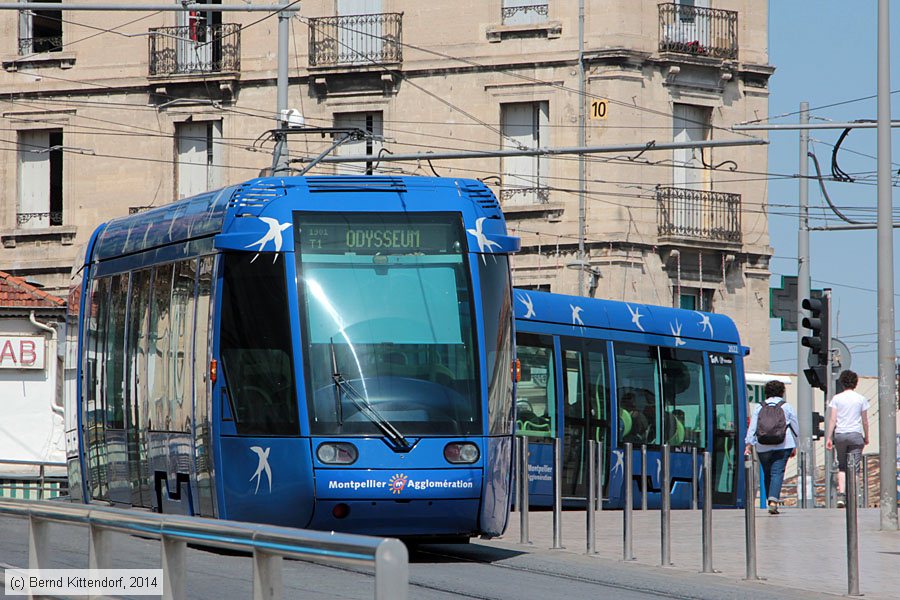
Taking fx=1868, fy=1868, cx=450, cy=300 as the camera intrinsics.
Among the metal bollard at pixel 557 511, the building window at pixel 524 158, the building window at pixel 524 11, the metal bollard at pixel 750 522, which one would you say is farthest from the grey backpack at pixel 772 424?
the building window at pixel 524 11

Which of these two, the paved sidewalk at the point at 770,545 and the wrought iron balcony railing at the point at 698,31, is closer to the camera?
the paved sidewalk at the point at 770,545

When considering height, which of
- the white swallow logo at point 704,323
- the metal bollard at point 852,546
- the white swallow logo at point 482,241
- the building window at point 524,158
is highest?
the building window at point 524,158

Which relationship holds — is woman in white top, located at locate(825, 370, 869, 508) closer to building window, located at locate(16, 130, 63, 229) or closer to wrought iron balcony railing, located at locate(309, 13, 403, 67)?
wrought iron balcony railing, located at locate(309, 13, 403, 67)

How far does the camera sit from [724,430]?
24828 millimetres

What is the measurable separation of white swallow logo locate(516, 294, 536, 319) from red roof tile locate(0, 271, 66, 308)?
16.8 m

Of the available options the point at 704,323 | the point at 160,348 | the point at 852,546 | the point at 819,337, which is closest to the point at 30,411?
the point at 704,323

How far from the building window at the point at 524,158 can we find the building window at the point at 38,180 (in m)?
11.0

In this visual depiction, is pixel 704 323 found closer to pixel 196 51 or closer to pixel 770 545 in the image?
pixel 770 545

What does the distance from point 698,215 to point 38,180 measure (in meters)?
15.4

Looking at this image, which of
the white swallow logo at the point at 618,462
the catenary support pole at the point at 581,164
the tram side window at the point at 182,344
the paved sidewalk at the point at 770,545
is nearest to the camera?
the paved sidewalk at the point at 770,545

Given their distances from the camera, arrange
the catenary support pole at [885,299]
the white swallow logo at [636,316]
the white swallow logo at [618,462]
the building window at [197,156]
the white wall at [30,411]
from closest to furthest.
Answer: the catenary support pole at [885,299] < the white swallow logo at [618,462] < the white swallow logo at [636,316] < the white wall at [30,411] < the building window at [197,156]

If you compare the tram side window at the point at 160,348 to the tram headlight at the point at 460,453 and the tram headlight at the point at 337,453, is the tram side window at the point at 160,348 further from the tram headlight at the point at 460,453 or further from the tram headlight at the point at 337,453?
the tram headlight at the point at 460,453

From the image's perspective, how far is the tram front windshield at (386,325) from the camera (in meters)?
13.4

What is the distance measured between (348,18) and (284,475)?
28.1 m
